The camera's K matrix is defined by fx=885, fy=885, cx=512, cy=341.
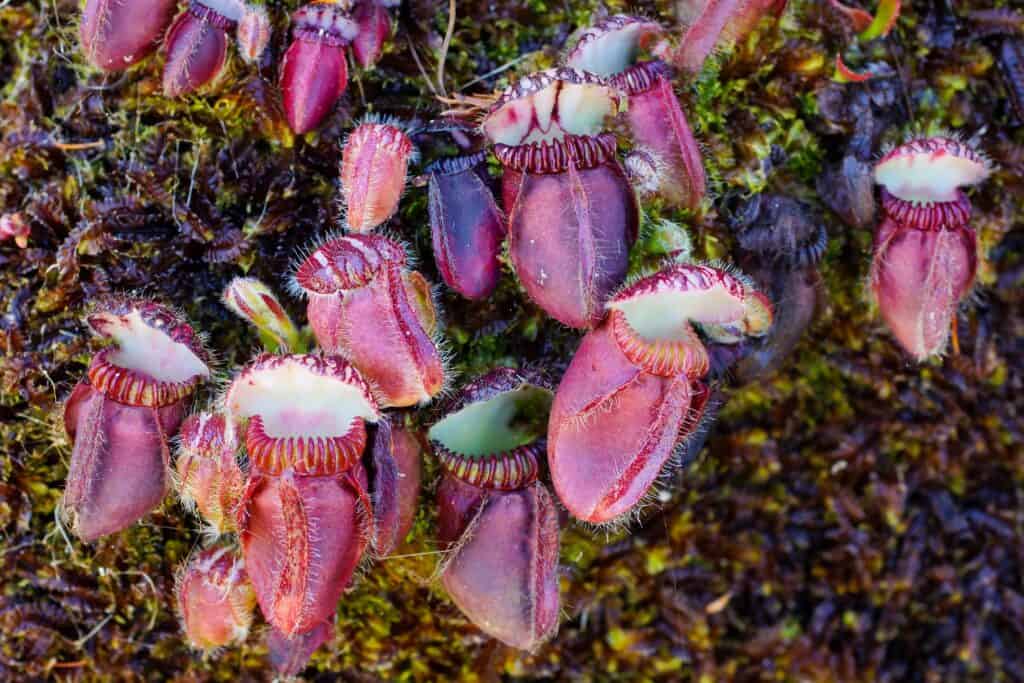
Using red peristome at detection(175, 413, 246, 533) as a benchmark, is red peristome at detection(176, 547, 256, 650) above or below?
below

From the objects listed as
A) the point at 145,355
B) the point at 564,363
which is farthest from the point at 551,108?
the point at 145,355

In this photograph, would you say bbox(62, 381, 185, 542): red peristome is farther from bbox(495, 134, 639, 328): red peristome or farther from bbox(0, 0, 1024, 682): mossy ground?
bbox(495, 134, 639, 328): red peristome

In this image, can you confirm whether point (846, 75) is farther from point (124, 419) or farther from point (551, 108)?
point (124, 419)

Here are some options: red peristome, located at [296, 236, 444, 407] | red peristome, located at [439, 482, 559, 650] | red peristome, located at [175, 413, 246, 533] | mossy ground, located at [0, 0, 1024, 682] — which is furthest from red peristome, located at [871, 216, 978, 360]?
red peristome, located at [175, 413, 246, 533]

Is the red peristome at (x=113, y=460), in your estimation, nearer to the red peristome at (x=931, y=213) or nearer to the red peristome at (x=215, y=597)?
the red peristome at (x=215, y=597)

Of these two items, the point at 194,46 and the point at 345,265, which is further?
the point at 194,46

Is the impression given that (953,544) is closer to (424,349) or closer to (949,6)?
(949,6)
